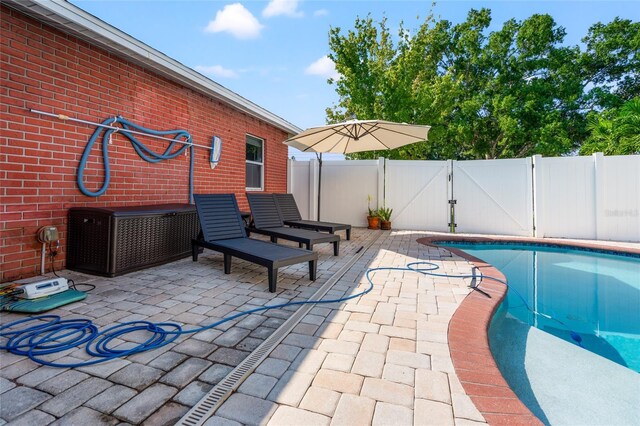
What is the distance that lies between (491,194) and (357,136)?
14.0ft

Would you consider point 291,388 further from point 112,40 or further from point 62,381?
point 112,40

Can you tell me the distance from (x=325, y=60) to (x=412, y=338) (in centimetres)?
1404

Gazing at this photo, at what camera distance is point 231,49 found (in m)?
7.62

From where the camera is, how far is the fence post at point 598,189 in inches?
297

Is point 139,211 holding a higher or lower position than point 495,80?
lower

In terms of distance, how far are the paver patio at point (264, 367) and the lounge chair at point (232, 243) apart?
1.16 ft

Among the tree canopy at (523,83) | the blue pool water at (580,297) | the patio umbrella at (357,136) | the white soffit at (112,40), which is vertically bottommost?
the blue pool water at (580,297)

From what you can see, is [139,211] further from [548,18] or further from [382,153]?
[548,18]

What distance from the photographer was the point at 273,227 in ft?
19.7

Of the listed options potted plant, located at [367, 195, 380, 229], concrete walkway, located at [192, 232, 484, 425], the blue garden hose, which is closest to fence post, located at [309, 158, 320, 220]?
potted plant, located at [367, 195, 380, 229]

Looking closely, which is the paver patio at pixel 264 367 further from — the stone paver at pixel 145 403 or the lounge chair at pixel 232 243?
the lounge chair at pixel 232 243

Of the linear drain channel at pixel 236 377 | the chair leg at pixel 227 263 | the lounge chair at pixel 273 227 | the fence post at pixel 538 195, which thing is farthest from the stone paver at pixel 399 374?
the fence post at pixel 538 195

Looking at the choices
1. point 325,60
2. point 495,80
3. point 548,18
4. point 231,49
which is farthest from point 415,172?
point 548,18

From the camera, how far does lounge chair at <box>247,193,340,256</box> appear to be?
5113mm
